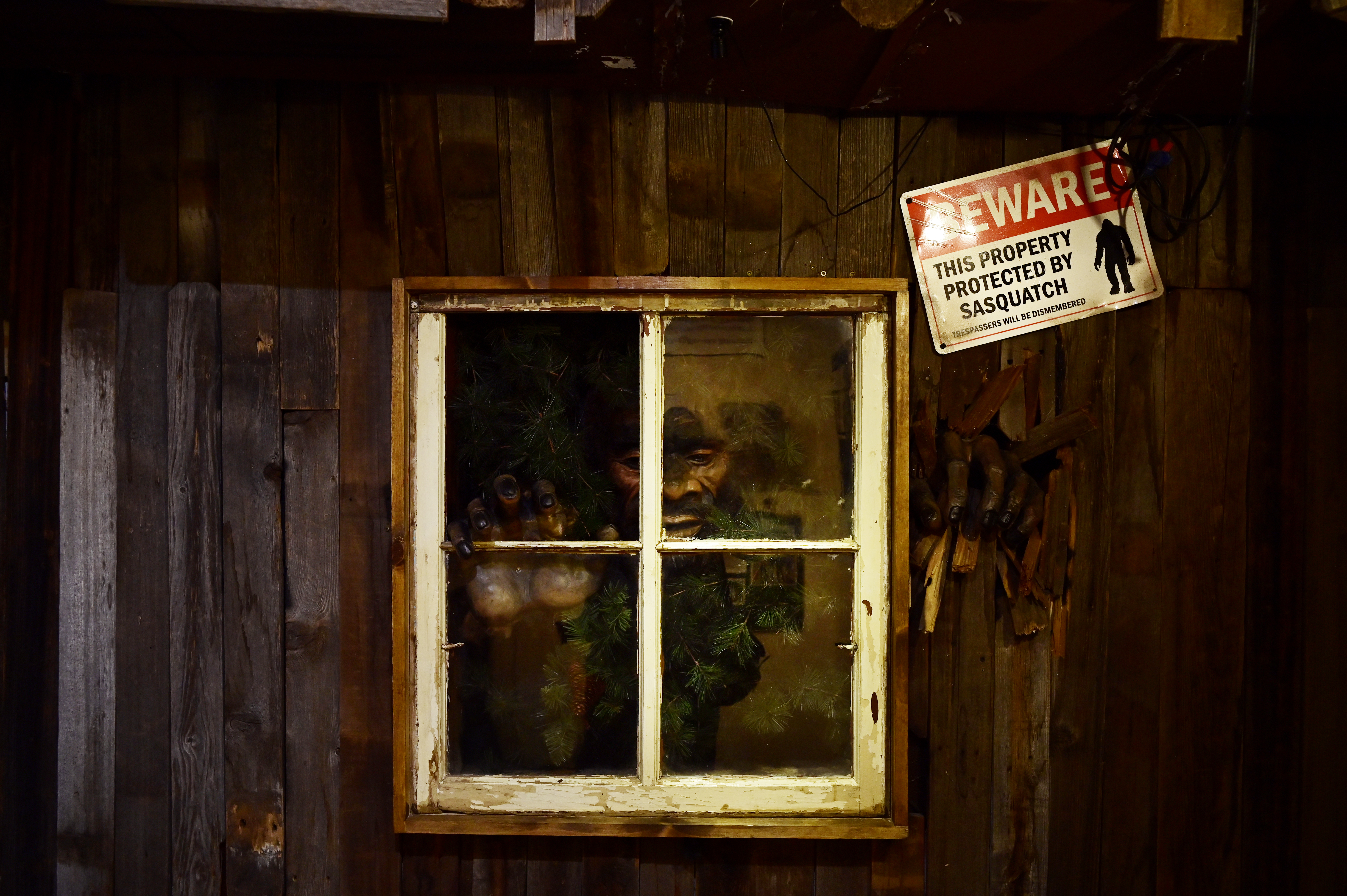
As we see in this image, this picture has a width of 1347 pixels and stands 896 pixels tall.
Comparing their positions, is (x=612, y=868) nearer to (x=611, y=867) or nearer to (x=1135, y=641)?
(x=611, y=867)

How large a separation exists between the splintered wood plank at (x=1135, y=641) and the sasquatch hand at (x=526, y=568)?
1.17 meters

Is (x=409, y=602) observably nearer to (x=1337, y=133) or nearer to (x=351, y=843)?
(x=351, y=843)

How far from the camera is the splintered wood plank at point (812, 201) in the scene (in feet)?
5.02

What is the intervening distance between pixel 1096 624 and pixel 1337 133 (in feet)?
4.03

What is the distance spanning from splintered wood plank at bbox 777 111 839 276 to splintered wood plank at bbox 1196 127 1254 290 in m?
0.83

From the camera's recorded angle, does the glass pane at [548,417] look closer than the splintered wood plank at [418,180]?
No

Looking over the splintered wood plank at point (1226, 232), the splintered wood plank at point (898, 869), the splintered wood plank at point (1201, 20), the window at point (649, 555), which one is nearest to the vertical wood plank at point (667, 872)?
the window at point (649, 555)

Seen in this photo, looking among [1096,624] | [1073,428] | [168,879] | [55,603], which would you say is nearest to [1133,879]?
[1096,624]

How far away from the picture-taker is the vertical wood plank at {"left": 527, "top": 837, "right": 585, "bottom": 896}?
157 cm

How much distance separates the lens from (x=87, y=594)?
1554 mm

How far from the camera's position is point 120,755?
5.08 ft

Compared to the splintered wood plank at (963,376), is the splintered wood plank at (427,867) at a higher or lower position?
lower

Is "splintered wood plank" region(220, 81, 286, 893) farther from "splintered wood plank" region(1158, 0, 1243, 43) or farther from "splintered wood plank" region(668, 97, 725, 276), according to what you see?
"splintered wood plank" region(1158, 0, 1243, 43)

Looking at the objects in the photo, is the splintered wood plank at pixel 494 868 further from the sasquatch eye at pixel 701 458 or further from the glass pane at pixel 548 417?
the sasquatch eye at pixel 701 458
